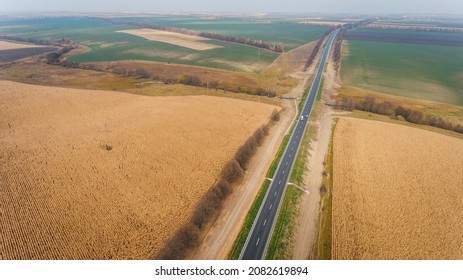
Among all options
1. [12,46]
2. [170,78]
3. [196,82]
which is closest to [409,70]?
[196,82]

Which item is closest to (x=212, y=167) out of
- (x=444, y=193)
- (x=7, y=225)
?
(x=7, y=225)

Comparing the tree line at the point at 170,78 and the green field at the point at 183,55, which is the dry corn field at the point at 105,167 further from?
the green field at the point at 183,55

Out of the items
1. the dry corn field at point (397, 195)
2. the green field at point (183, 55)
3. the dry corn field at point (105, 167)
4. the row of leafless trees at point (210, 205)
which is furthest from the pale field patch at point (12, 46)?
the dry corn field at point (397, 195)

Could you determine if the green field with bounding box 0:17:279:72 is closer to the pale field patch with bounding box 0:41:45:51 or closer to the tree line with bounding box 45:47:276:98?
the tree line with bounding box 45:47:276:98

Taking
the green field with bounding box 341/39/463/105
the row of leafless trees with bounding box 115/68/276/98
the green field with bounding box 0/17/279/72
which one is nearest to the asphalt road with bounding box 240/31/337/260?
the row of leafless trees with bounding box 115/68/276/98

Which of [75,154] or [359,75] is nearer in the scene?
[75,154]

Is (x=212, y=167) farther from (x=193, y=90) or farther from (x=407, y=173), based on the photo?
(x=193, y=90)
